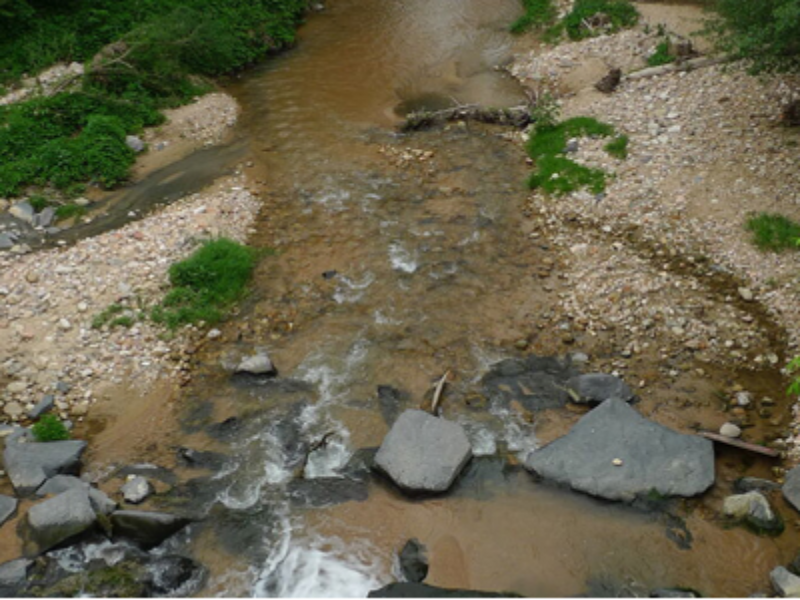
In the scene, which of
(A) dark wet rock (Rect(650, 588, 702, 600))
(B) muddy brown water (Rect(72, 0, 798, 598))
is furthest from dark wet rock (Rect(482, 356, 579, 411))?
(A) dark wet rock (Rect(650, 588, 702, 600))

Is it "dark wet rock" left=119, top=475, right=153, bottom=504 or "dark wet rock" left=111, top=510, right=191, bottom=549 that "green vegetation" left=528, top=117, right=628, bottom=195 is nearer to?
"dark wet rock" left=119, top=475, right=153, bottom=504

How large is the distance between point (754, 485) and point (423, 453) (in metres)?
3.92

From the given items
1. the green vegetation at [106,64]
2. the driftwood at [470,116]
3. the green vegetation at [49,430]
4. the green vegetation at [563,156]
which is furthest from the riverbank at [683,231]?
the green vegetation at [106,64]

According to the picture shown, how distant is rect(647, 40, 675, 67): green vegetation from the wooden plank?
11117mm

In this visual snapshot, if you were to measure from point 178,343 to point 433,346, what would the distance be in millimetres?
4032

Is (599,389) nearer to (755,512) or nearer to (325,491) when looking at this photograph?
(755,512)

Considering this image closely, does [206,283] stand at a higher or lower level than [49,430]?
higher

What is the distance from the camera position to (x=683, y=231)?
11.7 meters

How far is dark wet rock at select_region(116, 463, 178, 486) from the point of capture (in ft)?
28.0

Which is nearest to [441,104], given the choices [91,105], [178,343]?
[91,105]

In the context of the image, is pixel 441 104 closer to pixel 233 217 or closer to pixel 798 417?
pixel 233 217

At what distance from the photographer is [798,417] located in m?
8.59

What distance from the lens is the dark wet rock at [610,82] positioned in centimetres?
1617

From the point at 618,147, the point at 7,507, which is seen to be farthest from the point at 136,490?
the point at 618,147
